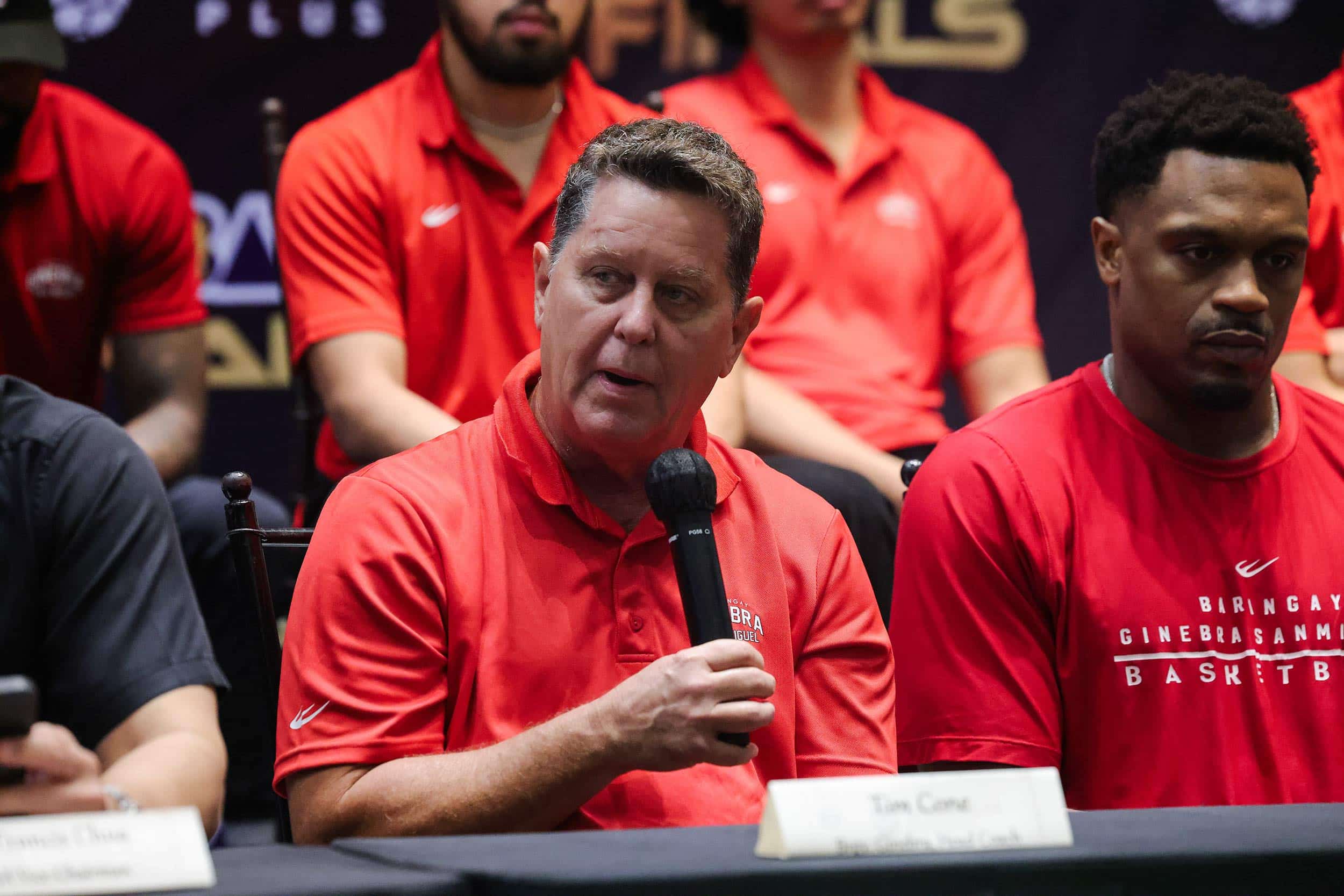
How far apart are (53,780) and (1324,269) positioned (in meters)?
2.80

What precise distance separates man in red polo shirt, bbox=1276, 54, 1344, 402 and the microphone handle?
6.69 ft

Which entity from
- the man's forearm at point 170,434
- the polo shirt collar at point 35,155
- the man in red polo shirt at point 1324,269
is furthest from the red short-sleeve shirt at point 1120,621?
the polo shirt collar at point 35,155

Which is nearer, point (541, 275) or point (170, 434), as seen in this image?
point (541, 275)

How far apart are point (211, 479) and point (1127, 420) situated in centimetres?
169

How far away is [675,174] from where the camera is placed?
183 centimetres

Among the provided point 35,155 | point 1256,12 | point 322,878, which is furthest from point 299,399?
point 1256,12

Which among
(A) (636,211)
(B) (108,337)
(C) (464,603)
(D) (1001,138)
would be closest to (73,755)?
(C) (464,603)

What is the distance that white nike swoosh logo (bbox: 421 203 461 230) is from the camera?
295 cm

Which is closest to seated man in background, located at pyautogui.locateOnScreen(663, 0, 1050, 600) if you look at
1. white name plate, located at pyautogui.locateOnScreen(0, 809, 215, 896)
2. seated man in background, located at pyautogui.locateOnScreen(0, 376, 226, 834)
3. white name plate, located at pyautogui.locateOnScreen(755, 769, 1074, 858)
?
seated man in background, located at pyautogui.locateOnScreen(0, 376, 226, 834)

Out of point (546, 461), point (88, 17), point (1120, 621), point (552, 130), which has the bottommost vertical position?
point (1120, 621)

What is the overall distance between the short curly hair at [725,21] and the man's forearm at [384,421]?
122 cm

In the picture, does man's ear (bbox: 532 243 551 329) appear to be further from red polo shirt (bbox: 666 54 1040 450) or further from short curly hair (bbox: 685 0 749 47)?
short curly hair (bbox: 685 0 749 47)

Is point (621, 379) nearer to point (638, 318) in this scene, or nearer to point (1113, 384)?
point (638, 318)

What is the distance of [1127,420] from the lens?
2221 mm
